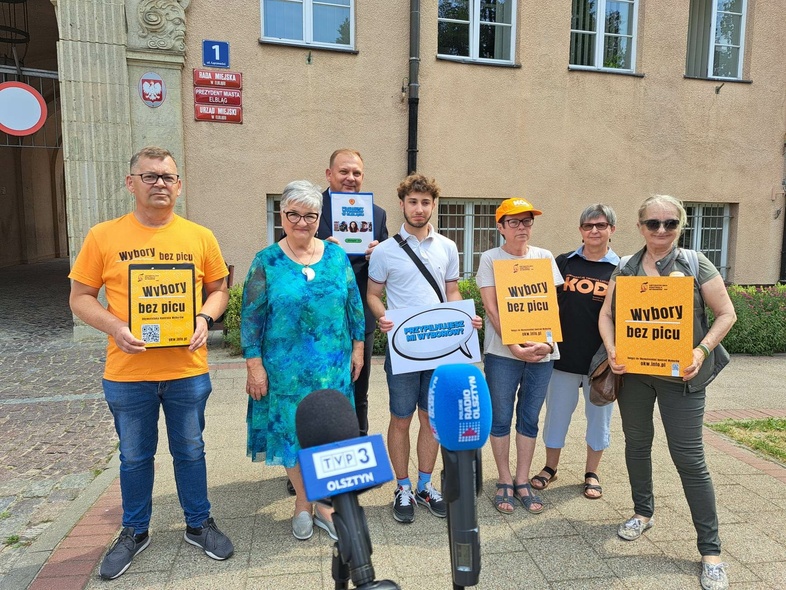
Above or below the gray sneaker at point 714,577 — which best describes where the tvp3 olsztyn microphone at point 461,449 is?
above

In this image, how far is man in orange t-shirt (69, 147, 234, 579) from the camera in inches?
113

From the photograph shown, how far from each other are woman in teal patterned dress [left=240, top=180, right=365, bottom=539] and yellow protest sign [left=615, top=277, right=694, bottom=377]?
5.34ft

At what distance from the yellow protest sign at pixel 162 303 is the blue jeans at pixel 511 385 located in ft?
6.39

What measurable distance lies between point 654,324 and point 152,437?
2.89m

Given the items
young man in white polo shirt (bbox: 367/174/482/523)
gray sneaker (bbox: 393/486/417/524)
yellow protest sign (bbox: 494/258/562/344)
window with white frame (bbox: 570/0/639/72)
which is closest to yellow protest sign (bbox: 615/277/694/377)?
yellow protest sign (bbox: 494/258/562/344)

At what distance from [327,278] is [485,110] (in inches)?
291

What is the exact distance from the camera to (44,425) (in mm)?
5305

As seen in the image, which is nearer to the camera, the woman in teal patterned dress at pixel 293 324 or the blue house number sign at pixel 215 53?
the woman in teal patterned dress at pixel 293 324

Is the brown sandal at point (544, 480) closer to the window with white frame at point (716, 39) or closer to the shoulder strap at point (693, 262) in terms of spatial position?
the shoulder strap at point (693, 262)

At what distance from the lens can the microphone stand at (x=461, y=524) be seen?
5.00 ft

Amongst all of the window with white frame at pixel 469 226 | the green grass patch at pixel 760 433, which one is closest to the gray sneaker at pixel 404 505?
the green grass patch at pixel 760 433

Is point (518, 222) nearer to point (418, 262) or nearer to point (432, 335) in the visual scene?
point (418, 262)

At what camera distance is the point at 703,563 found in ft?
9.89

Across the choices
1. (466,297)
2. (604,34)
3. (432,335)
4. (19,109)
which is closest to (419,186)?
(432,335)
